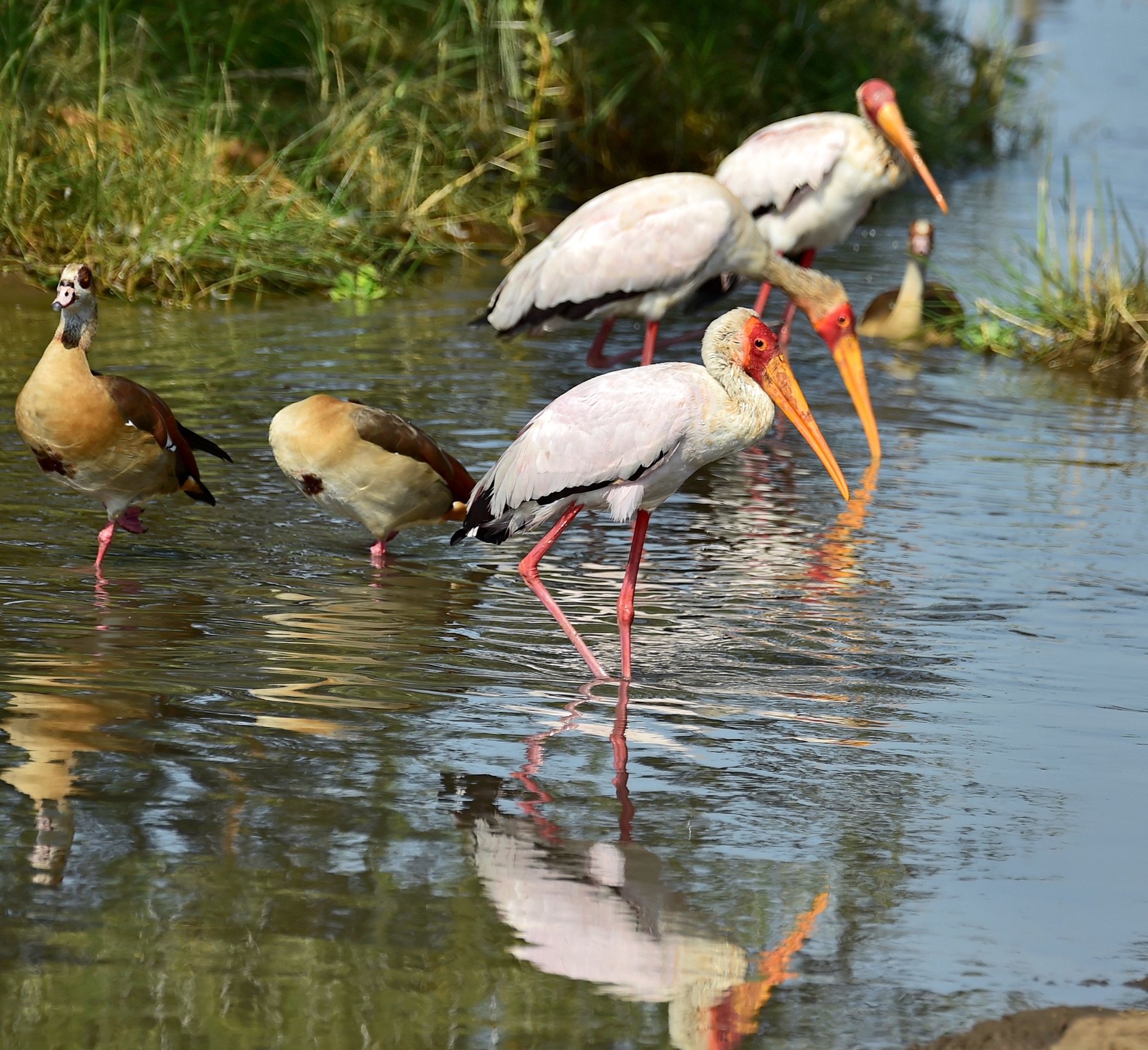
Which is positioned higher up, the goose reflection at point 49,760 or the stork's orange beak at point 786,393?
the stork's orange beak at point 786,393

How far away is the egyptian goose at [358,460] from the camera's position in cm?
662

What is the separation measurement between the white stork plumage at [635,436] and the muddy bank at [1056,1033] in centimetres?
229

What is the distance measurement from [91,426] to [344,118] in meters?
7.41

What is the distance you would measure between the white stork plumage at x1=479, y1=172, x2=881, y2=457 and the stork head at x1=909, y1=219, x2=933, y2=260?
10.3ft

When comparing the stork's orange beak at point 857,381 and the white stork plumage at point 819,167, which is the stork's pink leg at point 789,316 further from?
the stork's orange beak at point 857,381

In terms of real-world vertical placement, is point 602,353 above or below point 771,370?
below

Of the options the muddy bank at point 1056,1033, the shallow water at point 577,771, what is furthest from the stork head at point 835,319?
the muddy bank at point 1056,1033

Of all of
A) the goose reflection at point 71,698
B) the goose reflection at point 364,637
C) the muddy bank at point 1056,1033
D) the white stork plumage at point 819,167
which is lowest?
the goose reflection at point 71,698

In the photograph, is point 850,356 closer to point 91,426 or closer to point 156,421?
point 156,421

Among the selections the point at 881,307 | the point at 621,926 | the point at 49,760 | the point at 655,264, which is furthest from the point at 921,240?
the point at 621,926

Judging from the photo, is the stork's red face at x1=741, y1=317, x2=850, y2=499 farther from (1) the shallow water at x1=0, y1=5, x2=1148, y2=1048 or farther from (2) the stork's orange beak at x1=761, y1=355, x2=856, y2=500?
(1) the shallow water at x1=0, y1=5, x2=1148, y2=1048

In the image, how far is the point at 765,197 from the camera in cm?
1080

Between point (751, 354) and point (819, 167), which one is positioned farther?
point (819, 167)

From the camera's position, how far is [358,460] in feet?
21.7
